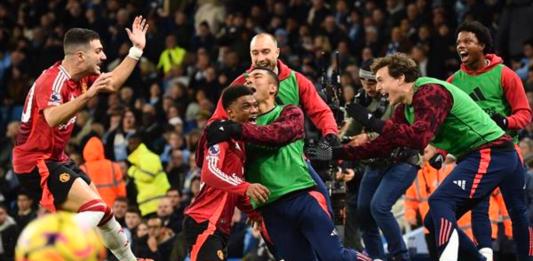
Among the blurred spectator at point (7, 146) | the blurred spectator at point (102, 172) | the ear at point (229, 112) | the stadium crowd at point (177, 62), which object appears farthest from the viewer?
the blurred spectator at point (7, 146)

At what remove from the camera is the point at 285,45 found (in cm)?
1972

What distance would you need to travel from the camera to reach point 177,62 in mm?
21641

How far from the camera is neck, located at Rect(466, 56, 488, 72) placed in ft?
35.7

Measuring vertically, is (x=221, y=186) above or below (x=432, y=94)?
below

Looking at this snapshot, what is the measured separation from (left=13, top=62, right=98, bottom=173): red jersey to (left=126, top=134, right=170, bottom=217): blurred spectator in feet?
23.1

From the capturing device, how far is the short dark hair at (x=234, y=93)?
31.0 feet

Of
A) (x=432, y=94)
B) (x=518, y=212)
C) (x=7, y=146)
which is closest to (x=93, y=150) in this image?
(x=7, y=146)

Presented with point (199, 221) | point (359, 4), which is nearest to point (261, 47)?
point (199, 221)

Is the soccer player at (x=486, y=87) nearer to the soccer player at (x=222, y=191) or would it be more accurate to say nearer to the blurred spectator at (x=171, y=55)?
the soccer player at (x=222, y=191)

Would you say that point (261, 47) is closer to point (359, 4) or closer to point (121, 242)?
point (121, 242)

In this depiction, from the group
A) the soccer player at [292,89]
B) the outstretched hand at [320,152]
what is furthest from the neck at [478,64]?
the outstretched hand at [320,152]

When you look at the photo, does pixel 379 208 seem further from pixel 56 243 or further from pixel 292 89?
pixel 56 243

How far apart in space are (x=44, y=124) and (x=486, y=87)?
405 cm

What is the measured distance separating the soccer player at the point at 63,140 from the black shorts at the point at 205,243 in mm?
558
